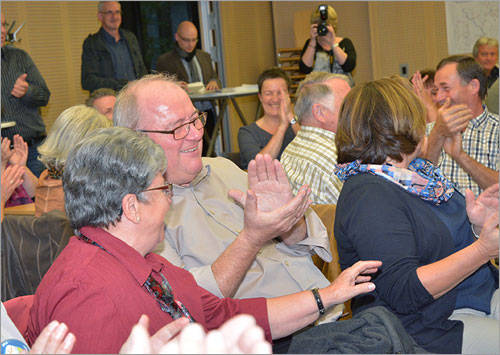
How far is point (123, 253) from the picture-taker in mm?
1456

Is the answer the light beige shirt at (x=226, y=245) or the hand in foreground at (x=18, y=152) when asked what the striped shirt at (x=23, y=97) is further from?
the light beige shirt at (x=226, y=245)

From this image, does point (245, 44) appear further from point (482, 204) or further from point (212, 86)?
point (482, 204)

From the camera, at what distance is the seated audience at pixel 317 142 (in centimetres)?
300

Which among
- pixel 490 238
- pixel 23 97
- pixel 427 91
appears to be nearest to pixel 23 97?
pixel 23 97

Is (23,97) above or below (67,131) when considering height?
above

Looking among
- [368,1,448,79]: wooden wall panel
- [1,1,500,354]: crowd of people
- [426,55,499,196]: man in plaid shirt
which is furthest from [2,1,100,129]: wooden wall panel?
[426,55,499,196]: man in plaid shirt

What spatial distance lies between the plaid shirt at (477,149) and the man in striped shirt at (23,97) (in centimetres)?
320

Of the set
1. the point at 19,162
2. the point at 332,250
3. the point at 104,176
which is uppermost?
the point at 104,176

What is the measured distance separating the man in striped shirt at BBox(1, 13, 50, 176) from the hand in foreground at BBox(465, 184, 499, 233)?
390cm

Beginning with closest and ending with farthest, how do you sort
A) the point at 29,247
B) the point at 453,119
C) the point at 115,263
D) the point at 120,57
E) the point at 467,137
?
the point at 115,263, the point at 29,247, the point at 453,119, the point at 467,137, the point at 120,57

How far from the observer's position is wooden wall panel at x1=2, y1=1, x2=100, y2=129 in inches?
255

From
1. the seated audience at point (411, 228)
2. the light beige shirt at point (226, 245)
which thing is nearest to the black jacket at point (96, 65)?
the light beige shirt at point (226, 245)

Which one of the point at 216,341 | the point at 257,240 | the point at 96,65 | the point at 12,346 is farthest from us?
the point at 96,65

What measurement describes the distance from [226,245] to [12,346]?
1066mm
